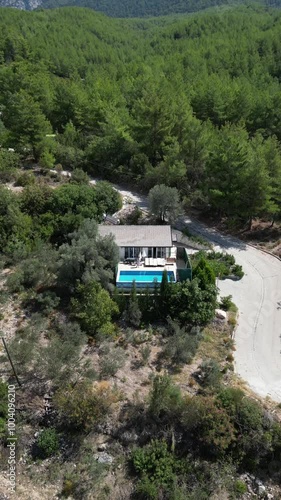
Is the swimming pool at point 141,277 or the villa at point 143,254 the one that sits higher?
the villa at point 143,254

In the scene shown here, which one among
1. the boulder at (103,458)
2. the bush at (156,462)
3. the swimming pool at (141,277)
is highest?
the swimming pool at (141,277)

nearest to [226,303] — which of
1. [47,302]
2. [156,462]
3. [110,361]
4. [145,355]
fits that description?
[145,355]

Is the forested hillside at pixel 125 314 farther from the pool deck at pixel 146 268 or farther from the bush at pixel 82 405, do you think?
the pool deck at pixel 146 268

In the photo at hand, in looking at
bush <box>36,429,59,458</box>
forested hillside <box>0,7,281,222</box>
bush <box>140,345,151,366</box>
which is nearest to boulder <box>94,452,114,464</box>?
bush <box>36,429,59,458</box>

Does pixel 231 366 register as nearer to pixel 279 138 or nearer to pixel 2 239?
pixel 2 239

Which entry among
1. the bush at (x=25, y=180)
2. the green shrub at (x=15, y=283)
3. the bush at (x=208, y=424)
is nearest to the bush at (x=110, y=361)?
the bush at (x=208, y=424)

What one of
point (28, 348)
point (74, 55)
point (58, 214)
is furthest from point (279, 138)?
point (74, 55)

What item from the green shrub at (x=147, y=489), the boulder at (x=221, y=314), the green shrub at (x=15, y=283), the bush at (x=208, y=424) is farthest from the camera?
the green shrub at (x=15, y=283)
